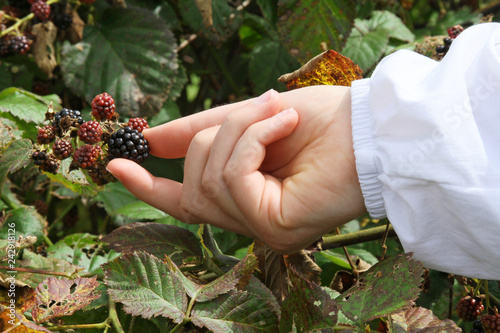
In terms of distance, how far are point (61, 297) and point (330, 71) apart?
0.60 meters

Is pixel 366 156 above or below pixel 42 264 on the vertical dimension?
above

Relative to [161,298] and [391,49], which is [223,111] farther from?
[391,49]

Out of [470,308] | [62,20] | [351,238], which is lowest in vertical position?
[470,308]

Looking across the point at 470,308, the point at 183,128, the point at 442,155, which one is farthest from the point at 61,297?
the point at 470,308

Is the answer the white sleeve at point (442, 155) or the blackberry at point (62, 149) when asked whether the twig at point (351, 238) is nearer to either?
the white sleeve at point (442, 155)

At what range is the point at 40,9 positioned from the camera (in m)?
1.33

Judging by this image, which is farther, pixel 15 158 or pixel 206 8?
pixel 206 8

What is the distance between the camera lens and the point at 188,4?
5.19ft

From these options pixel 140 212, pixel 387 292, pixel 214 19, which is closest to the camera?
pixel 387 292

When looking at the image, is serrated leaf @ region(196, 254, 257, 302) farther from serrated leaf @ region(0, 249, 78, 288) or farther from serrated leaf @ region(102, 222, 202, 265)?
serrated leaf @ region(0, 249, 78, 288)

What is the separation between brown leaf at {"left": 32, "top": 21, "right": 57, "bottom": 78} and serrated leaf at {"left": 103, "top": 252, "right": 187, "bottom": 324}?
0.86 metres

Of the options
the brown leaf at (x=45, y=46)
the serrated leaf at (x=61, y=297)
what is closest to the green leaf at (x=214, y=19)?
the brown leaf at (x=45, y=46)

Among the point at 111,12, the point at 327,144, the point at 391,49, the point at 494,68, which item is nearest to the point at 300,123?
the point at 327,144

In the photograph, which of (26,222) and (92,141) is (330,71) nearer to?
(92,141)
